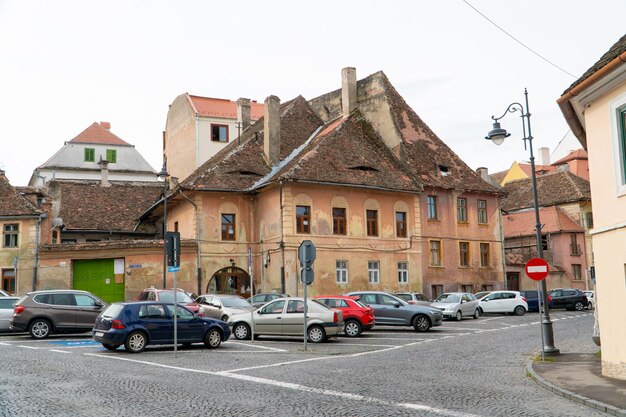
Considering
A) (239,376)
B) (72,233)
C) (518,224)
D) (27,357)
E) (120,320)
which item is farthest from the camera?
(518,224)

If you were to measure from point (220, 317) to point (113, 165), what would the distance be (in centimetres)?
4861

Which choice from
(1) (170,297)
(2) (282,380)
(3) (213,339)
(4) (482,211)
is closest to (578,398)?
(2) (282,380)

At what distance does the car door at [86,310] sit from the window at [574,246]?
4184 cm

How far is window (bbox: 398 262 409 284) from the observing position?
41.1 meters

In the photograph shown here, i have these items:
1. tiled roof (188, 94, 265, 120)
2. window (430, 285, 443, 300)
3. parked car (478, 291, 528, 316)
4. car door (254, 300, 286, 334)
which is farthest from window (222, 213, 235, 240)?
tiled roof (188, 94, 265, 120)

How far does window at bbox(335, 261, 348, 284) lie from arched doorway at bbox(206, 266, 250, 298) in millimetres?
5121

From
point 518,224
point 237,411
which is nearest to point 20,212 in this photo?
point 237,411

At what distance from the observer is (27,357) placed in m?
17.2

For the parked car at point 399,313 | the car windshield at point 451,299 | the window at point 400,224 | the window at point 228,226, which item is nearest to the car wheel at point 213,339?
the parked car at point 399,313

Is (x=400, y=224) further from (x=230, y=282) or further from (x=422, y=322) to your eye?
(x=422, y=322)

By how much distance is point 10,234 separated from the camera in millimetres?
37656

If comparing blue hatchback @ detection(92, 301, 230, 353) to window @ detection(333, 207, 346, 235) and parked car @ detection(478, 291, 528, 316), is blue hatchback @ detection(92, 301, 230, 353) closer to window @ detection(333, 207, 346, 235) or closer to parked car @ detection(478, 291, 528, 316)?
window @ detection(333, 207, 346, 235)

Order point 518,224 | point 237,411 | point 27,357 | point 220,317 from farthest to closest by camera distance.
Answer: point 518,224
point 220,317
point 27,357
point 237,411

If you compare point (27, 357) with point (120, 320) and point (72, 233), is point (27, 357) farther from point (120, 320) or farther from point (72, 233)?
point (72, 233)
